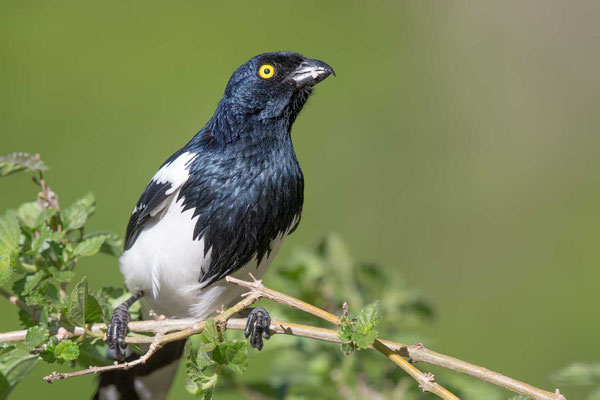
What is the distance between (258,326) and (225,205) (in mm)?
479

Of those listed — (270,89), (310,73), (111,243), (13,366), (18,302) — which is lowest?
(13,366)

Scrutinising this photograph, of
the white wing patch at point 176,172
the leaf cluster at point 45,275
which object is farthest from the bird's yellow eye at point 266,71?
the leaf cluster at point 45,275

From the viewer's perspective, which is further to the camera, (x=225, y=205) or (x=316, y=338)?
(x=225, y=205)

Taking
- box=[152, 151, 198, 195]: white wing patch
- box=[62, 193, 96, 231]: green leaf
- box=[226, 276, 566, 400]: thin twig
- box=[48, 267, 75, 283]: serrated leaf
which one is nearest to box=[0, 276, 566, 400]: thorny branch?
box=[226, 276, 566, 400]: thin twig

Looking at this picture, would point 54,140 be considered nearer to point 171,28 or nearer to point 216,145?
point 171,28

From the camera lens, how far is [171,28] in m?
6.79

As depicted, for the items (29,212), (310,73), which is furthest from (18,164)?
(310,73)

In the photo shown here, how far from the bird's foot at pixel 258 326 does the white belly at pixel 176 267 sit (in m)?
0.30

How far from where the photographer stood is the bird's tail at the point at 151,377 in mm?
3146

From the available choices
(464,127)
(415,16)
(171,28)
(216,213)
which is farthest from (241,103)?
(415,16)

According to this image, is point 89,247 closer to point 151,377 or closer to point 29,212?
point 29,212

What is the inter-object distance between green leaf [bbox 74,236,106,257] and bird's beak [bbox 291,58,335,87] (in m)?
1.09

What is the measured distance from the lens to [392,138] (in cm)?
756

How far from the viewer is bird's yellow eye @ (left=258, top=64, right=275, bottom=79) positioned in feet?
9.73
